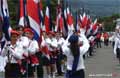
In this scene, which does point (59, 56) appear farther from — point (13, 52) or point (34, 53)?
point (13, 52)

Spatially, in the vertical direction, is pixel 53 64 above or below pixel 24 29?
below

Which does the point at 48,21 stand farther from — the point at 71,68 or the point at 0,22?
the point at 71,68

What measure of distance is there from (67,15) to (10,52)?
17.1m

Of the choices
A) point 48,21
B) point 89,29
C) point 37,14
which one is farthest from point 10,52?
point 89,29

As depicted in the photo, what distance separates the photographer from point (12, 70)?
1294 centimetres

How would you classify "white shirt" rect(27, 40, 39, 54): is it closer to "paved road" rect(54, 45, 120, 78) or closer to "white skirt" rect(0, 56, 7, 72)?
"white skirt" rect(0, 56, 7, 72)

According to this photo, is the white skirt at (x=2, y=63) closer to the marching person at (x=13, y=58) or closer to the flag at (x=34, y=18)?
the marching person at (x=13, y=58)

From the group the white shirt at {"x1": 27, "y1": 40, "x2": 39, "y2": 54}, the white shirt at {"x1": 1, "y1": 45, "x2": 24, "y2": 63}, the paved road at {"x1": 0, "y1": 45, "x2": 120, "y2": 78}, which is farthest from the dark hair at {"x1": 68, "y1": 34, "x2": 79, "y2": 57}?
the paved road at {"x1": 0, "y1": 45, "x2": 120, "y2": 78}

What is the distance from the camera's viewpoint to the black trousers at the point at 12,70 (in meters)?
12.9

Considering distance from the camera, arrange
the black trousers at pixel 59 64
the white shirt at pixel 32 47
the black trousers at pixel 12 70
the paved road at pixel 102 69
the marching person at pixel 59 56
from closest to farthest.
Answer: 1. the black trousers at pixel 12 70
2. the white shirt at pixel 32 47
3. the marching person at pixel 59 56
4. the paved road at pixel 102 69
5. the black trousers at pixel 59 64

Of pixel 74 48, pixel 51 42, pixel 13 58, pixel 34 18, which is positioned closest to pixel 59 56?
pixel 51 42

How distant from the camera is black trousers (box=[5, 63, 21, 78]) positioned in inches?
507

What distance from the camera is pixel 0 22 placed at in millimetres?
14484

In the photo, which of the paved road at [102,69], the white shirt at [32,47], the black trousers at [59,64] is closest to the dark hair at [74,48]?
the white shirt at [32,47]
